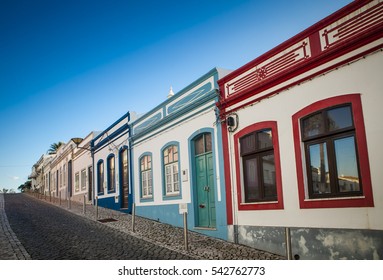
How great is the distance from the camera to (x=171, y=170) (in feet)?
35.0

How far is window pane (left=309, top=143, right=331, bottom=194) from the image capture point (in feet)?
19.2

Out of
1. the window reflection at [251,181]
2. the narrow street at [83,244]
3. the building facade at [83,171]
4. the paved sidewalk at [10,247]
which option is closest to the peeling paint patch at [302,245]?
the window reflection at [251,181]

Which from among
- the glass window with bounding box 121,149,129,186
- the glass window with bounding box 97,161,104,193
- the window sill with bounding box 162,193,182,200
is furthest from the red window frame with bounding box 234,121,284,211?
the glass window with bounding box 97,161,104,193

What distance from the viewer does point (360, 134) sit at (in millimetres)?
5168

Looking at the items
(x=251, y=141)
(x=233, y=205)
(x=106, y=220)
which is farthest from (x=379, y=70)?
(x=106, y=220)

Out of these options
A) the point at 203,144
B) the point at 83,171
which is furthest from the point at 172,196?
the point at 83,171

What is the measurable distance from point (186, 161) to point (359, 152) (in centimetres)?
531

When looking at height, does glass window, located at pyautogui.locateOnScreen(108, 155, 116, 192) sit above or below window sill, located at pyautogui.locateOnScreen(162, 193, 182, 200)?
above

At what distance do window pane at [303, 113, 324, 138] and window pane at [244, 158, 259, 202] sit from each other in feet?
5.06

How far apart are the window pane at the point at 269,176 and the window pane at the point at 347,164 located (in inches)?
60.1

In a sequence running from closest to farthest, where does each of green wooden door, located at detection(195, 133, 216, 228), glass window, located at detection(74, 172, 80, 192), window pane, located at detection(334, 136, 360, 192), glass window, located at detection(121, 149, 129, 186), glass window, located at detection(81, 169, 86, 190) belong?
window pane, located at detection(334, 136, 360, 192)
green wooden door, located at detection(195, 133, 216, 228)
glass window, located at detection(121, 149, 129, 186)
glass window, located at detection(81, 169, 86, 190)
glass window, located at detection(74, 172, 80, 192)

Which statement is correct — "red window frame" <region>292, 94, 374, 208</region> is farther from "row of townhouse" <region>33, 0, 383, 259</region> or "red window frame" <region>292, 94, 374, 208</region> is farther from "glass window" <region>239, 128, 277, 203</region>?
"glass window" <region>239, 128, 277, 203</region>
